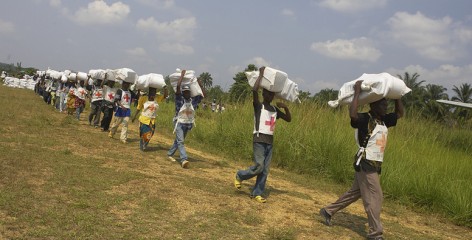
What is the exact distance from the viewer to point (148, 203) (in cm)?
462

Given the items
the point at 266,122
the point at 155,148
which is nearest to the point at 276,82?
the point at 266,122

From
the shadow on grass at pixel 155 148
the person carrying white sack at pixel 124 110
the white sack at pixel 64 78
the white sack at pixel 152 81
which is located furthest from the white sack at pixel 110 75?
the white sack at pixel 64 78

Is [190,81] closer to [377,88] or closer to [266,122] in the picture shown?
[266,122]

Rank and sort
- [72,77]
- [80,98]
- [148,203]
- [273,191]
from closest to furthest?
[148,203] < [273,191] < [80,98] < [72,77]

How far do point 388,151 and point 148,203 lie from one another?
19.2ft

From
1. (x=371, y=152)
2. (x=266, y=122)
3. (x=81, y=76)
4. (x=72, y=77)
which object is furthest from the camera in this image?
(x=72, y=77)

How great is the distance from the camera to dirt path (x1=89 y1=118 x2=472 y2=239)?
4523 mm

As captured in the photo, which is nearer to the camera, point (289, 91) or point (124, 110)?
point (289, 91)

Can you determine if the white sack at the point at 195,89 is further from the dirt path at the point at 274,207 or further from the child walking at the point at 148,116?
the dirt path at the point at 274,207

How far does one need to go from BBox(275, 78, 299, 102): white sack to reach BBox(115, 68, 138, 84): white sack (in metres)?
5.58

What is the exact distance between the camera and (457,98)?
3719 cm

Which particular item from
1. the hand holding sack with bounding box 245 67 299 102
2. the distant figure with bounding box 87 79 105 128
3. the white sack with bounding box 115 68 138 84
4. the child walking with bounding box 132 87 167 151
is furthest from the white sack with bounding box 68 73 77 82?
the hand holding sack with bounding box 245 67 299 102

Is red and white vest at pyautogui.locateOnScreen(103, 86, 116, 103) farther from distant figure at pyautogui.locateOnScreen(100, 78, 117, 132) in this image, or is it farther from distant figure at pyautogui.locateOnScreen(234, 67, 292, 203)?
distant figure at pyautogui.locateOnScreen(234, 67, 292, 203)

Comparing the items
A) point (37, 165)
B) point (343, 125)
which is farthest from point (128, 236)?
point (343, 125)
